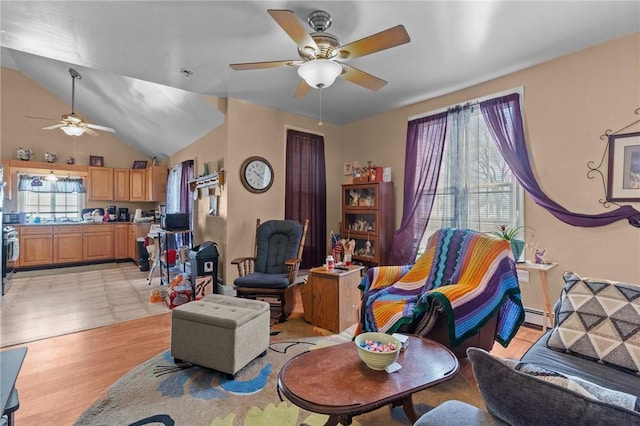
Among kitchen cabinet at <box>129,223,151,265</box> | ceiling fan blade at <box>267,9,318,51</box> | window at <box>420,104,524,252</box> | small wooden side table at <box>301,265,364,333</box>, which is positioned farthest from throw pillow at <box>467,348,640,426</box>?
kitchen cabinet at <box>129,223,151,265</box>

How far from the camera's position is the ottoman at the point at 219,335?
211 cm

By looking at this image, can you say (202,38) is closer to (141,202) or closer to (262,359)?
(262,359)

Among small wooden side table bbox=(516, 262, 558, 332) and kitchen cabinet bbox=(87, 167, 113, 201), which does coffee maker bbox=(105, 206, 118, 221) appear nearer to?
kitchen cabinet bbox=(87, 167, 113, 201)

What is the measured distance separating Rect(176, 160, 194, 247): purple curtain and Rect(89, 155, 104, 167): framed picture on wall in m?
2.69

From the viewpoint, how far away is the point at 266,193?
4414 mm

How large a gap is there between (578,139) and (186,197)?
5.69 m

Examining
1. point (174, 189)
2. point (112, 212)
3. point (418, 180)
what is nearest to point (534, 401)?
point (418, 180)

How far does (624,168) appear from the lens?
2504mm

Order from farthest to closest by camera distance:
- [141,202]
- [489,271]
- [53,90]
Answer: [141,202] → [53,90] → [489,271]

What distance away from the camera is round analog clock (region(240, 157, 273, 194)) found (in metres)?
4.17

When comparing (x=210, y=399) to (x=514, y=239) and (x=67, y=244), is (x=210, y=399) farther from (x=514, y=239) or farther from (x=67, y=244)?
(x=67, y=244)

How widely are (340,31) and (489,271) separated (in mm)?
2237

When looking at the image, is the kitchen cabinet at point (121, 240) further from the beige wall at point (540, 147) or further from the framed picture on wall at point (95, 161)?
the beige wall at point (540, 147)

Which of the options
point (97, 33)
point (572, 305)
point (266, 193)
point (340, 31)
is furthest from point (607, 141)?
point (97, 33)
